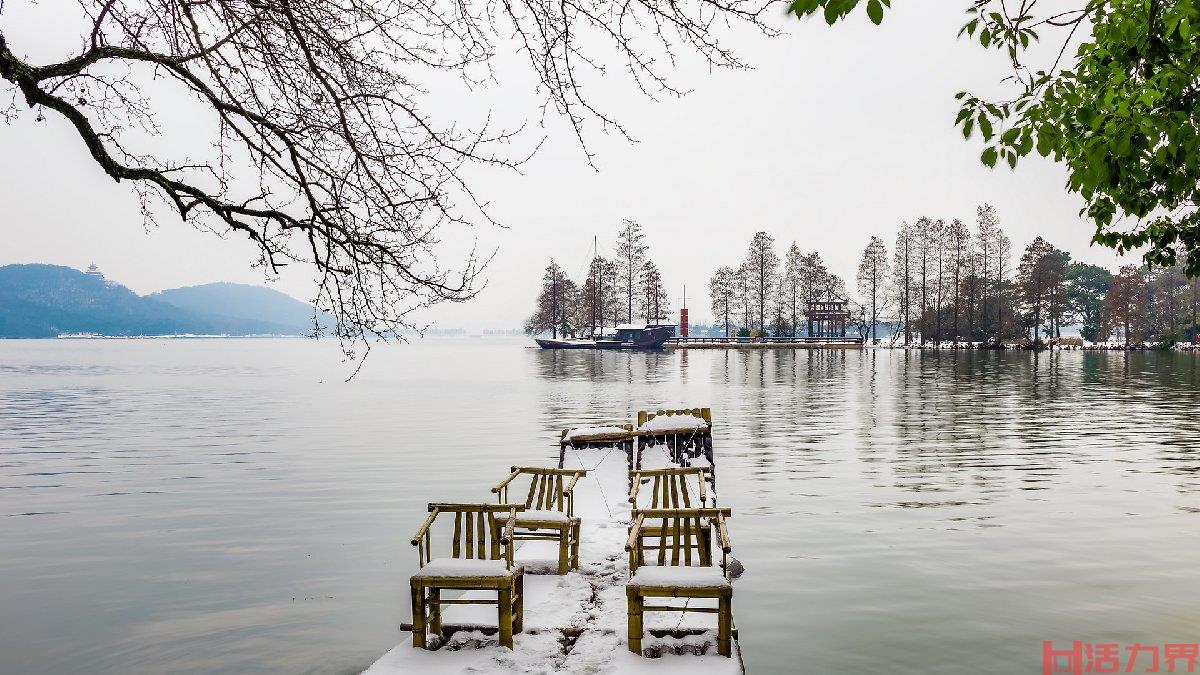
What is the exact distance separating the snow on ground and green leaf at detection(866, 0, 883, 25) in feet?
15.2

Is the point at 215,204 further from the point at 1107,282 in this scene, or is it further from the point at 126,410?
the point at 1107,282

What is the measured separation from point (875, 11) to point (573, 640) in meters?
5.44

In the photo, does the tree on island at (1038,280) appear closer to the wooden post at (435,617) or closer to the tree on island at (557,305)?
the tree on island at (557,305)

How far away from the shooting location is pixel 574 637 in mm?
6777

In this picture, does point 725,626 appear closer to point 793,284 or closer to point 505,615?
point 505,615

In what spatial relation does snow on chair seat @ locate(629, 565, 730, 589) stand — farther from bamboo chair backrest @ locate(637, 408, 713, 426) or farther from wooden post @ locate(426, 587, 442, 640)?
bamboo chair backrest @ locate(637, 408, 713, 426)

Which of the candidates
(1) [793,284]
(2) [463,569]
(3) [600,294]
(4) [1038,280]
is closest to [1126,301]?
(4) [1038,280]

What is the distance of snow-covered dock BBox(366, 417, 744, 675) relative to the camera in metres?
6.11

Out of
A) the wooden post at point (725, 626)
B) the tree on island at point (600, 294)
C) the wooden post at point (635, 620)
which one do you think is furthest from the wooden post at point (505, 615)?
the tree on island at point (600, 294)

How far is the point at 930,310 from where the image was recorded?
10012cm

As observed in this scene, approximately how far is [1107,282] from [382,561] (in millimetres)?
126542

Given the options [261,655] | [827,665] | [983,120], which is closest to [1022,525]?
[827,665]

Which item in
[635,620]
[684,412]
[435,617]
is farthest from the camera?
[684,412]

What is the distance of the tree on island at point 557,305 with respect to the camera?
121m
